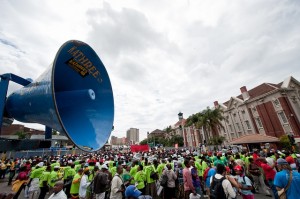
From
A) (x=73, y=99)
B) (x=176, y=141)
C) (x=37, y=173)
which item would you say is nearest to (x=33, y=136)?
(x=37, y=173)

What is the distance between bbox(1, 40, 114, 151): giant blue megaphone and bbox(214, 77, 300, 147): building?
2453 cm

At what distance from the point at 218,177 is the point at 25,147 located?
3.77 m

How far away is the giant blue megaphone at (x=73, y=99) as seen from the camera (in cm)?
220

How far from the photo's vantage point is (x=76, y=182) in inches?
222

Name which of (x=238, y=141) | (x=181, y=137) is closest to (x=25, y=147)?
(x=238, y=141)

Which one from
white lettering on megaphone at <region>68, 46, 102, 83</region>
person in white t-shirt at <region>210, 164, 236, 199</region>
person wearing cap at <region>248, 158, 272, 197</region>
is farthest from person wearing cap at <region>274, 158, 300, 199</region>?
white lettering on megaphone at <region>68, 46, 102, 83</region>

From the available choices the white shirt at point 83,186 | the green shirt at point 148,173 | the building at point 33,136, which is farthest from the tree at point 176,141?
the white shirt at point 83,186

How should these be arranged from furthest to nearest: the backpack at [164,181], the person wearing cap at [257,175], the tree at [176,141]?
1. the tree at [176,141]
2. the person wearing cap at [257,175]
3. the backpack at [164,181]

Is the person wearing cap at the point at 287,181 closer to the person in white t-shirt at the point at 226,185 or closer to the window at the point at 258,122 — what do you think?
the person in white t-shirt at the point at 226,185

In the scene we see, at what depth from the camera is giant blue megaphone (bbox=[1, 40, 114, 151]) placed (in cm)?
220

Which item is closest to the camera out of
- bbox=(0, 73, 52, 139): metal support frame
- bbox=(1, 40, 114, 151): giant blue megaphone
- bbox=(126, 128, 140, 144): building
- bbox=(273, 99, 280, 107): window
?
bbox=(1, 40, 114, 151): giant blue megaphone

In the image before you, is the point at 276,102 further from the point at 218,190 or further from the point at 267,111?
the point at 218,190

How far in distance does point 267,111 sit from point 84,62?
31.3 m

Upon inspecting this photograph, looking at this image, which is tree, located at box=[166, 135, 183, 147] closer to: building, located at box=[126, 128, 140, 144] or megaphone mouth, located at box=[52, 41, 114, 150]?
megaphone mouth, located at box=[52, 41, 114, 150]
